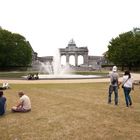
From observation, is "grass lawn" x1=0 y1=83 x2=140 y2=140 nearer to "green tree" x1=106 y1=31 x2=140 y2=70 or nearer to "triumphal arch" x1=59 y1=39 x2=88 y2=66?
"green tree" x1=106 y1=31 x2=140 y2=70

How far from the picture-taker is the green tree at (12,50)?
259 ft

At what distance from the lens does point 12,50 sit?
81.1 m

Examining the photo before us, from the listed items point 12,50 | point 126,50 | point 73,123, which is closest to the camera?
point 73,123

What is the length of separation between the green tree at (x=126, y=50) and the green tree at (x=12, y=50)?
2489 cm

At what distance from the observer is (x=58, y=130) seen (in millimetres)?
10312

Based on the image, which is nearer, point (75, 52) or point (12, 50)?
point (12, 50)

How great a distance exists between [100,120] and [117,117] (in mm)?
938

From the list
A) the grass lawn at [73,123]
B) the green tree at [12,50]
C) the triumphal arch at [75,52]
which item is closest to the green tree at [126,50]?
the green tree at [12,50]

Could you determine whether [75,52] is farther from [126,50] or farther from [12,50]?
[12,50]

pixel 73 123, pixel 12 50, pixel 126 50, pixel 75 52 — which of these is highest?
pixel 75 52

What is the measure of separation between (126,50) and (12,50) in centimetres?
3007

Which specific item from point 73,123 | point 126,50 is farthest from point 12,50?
point 73,123

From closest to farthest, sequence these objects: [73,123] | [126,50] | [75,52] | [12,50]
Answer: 1. [73,123]
2. [126,50]
3. [12,50]
4. [75,52]

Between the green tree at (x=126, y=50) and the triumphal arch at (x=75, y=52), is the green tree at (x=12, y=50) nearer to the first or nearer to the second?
the green tree at (x=126, y=50)
